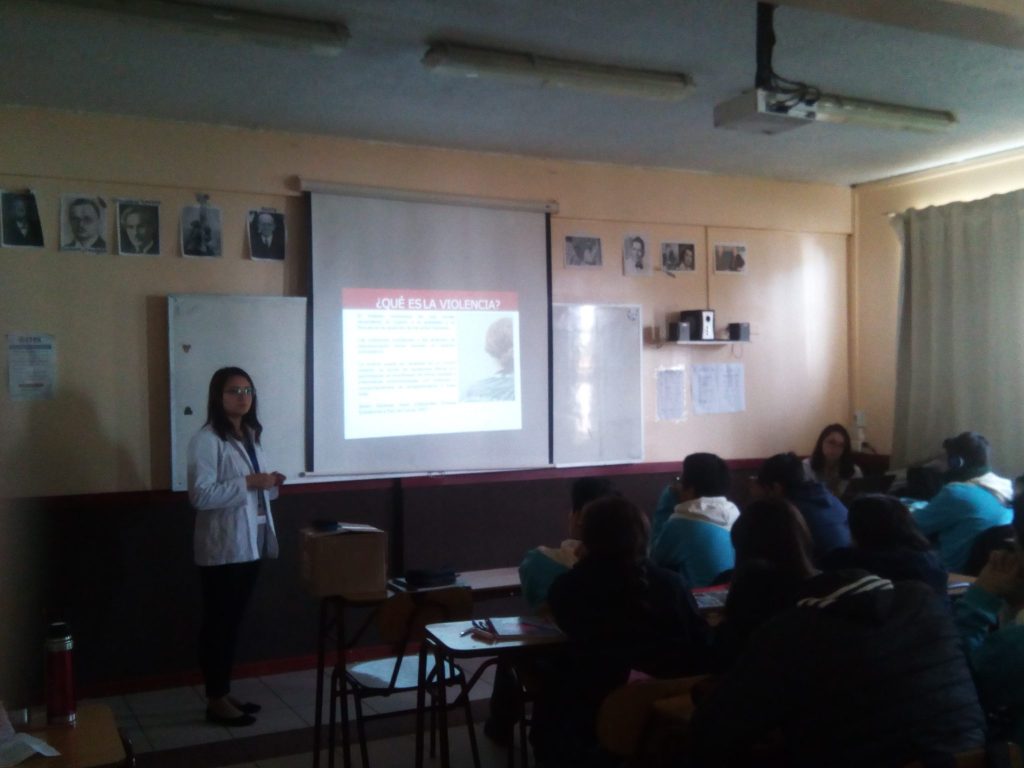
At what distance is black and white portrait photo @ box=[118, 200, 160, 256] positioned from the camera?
175 inches

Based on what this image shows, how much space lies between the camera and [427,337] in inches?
201

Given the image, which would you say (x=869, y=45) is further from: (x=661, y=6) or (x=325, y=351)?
(x=325, y=351)

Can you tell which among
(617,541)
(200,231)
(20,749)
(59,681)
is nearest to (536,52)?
(200,231)

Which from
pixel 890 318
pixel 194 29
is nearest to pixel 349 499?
pixel 194 29

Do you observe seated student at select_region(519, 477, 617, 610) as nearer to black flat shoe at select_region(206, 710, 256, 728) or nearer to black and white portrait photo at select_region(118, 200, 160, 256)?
black flat shoe at select_region(206, 710, 256, 728)

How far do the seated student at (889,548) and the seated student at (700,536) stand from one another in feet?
2.52

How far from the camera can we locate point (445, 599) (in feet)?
10.9

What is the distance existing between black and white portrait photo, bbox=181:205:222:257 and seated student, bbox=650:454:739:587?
2.62m

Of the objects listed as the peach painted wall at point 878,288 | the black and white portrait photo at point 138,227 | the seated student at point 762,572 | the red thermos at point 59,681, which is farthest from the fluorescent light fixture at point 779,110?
the red thermos at point 59,681

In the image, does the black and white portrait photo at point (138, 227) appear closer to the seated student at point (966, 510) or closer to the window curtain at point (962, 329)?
the seated student at point (966, 510)

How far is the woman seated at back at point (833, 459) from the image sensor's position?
19.5 ft

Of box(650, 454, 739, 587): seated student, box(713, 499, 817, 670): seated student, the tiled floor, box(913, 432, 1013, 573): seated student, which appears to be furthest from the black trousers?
box(913, 432, 1013, 573): seated student

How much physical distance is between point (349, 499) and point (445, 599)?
1.72m

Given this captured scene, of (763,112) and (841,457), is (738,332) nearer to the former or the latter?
(841,457)
